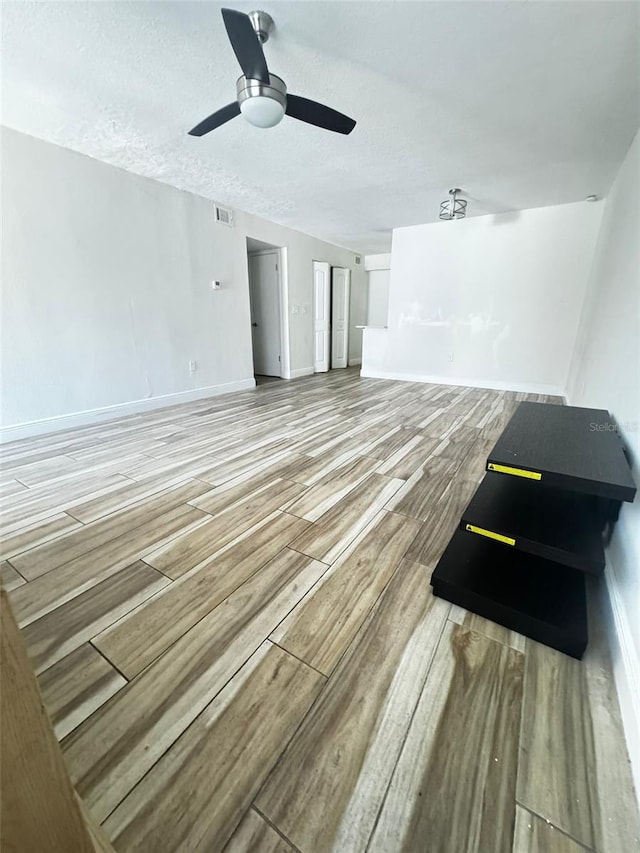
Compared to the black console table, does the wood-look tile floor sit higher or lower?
lower

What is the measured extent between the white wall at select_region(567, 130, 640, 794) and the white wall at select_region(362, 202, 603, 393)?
845mm

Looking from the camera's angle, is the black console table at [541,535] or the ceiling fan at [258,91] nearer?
the black console table at [541,535]

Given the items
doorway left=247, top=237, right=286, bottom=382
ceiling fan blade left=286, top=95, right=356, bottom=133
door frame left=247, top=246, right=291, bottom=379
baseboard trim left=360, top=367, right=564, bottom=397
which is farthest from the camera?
doorway left=247, top=237, right=286, bottom=382

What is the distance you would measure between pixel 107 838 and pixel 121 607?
2.20ft

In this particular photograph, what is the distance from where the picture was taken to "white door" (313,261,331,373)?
618 centimetres

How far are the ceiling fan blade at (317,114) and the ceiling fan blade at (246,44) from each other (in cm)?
22

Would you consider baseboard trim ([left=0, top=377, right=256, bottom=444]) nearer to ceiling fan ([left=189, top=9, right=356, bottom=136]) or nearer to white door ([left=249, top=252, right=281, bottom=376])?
white door ([left=249, top=252, right=281, bottom=376])

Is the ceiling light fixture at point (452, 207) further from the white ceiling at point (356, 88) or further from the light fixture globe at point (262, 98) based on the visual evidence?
the light fixture globe at point (262, 98)

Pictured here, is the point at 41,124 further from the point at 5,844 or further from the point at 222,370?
the point at 5,844

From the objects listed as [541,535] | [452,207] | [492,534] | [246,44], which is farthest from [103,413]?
[452,207]

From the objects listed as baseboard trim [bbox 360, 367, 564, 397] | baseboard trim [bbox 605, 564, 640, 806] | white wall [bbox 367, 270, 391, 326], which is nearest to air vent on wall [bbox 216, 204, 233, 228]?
baseboard trim [bbox 360, 367, 564, 397]

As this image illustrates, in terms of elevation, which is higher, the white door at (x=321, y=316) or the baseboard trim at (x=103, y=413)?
the white door at (x=321, y=316)

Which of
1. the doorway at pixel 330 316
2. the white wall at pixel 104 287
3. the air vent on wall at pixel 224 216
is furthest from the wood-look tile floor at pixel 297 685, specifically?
the doorway at pixel 330 316

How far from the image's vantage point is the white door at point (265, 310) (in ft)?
18.4
